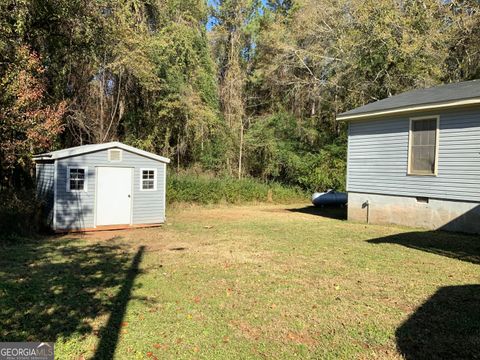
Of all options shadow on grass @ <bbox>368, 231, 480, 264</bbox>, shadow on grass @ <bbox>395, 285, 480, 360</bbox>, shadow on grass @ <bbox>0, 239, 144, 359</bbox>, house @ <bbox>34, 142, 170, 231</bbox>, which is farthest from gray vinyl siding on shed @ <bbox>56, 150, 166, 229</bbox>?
shadow on grass @ <bbox>395, 285, 480, 360</bbox>

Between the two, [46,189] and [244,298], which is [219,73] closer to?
[46,189]

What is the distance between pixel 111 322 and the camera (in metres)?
4.09

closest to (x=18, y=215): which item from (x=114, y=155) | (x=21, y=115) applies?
(x=21, y=115)

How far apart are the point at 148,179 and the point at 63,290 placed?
260 inches

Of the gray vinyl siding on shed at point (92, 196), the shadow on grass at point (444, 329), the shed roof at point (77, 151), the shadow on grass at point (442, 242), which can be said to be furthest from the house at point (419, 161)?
the shed roof at point (77, 151)

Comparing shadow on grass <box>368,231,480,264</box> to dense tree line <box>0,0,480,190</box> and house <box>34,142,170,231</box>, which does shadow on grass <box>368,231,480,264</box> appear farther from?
dense tree line <box>0,0,480,190</box>

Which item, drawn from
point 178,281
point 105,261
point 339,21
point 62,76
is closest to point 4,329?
point 178,281

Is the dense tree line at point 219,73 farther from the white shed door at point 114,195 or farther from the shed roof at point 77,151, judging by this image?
the white shed door at point 114,195

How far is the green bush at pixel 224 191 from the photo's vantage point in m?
16.8

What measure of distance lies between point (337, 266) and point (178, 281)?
272 cm

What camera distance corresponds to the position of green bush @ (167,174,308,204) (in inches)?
663

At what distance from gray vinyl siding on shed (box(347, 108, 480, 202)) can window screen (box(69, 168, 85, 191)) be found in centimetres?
843

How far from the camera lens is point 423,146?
10859 mm

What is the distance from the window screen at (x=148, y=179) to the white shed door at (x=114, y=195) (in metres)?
0.45
